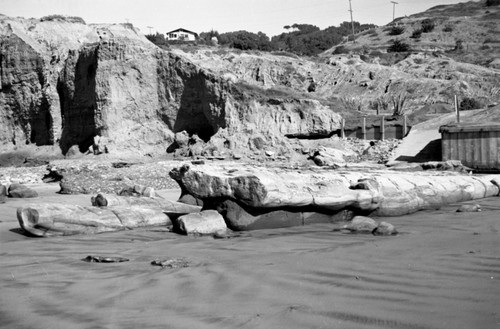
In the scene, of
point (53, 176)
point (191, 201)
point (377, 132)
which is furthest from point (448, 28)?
point (191, 201)

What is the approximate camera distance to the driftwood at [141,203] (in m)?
10.2

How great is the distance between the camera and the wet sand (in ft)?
13.4

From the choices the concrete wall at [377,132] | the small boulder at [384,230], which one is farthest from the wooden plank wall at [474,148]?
the small boulder at [384,230]

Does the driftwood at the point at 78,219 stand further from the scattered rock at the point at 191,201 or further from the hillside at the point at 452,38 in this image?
the hillside at the point at 452,38

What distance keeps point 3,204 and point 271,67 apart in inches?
1097

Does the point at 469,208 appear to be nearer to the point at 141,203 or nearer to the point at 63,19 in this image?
the point at 141,203

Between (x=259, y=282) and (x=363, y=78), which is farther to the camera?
(x=363, y=78)

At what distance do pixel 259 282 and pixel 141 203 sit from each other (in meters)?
5.66

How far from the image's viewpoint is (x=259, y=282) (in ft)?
17.3

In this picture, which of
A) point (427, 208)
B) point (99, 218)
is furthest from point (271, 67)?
point (99, 218)

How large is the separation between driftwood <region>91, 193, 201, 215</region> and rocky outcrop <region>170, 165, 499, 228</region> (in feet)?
1.85

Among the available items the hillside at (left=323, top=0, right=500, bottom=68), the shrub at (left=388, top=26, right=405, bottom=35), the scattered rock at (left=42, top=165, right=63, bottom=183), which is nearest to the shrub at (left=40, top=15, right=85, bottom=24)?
the scattered rock at (left=42, top=165, right=63, bottom=183)

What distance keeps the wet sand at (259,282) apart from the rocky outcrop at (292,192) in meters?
0.90

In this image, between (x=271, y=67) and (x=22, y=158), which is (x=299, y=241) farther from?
(x=271, y=67)
